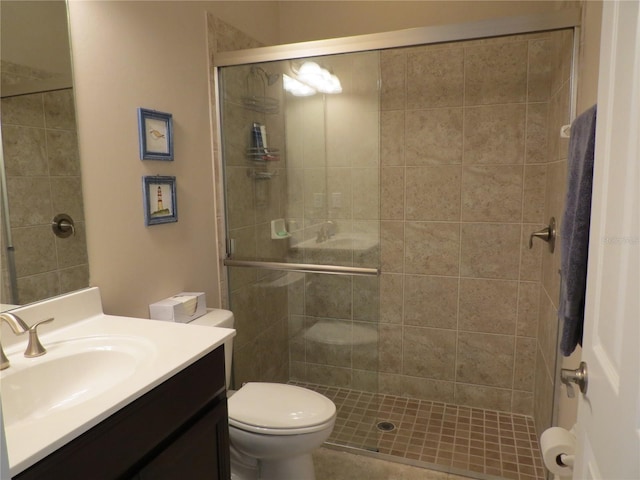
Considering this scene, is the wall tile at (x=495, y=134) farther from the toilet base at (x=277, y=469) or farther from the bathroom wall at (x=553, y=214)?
the toilet base at (x=277, y=469)

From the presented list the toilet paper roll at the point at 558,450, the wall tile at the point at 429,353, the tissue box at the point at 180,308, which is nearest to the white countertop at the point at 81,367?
the tissue box at the point at 180,308

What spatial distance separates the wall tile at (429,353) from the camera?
2.78 m

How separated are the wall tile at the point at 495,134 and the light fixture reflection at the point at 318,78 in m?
0.86

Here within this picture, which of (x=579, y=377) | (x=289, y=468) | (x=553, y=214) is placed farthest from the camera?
(x=553, y=214)

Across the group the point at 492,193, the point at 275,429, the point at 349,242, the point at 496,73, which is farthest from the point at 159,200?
the point at 496,73

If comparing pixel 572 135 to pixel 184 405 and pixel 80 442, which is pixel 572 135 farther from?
pixel 80 442

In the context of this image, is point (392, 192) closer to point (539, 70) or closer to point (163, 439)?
point (539, 70)

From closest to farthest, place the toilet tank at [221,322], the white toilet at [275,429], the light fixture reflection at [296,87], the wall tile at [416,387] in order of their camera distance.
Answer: the white toilet at [275,429]
the toilet tank at [221,322]
the light fixture reflection at [296,87]
the wall tile at [416,387]

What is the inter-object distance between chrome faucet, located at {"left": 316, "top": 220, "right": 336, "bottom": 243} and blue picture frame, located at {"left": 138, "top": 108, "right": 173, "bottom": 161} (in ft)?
2.66

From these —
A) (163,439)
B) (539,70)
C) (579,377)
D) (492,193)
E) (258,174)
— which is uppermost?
(539,70)

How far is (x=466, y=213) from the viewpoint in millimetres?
2625

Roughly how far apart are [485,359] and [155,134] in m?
2.23

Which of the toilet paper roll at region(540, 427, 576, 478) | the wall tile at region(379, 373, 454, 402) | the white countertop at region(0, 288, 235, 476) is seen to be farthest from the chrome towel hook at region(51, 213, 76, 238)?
the wall tile at region(379, 373, 454, 402)

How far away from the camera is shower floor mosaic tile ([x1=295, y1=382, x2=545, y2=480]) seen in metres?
2.19
